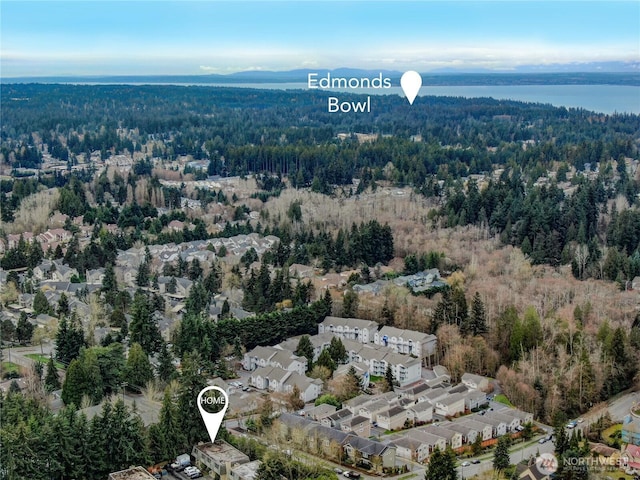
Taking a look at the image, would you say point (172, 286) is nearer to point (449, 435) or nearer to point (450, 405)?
point (450, 405)

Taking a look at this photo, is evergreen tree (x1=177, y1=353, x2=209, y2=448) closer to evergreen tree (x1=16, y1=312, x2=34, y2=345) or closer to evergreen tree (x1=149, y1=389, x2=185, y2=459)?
evergreen tree (x1=149, y1=389, x2=185, y2=459)

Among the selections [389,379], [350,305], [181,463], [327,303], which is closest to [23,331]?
[327,303]

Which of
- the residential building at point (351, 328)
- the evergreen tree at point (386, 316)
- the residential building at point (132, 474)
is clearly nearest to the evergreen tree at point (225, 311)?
the residential building at point (351, 328)

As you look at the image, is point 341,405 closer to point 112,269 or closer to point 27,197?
point 112,269

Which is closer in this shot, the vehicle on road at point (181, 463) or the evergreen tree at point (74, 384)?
the vehicle on road at point (181, 463)

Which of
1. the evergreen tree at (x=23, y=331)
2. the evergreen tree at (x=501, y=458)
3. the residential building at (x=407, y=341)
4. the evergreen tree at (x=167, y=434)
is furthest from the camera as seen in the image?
the evergreen tree at (x=23, y=331)

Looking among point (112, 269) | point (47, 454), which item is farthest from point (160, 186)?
point (47, 454)

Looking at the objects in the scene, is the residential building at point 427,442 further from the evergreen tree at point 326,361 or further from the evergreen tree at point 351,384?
the evergreen tree at point 326,361
